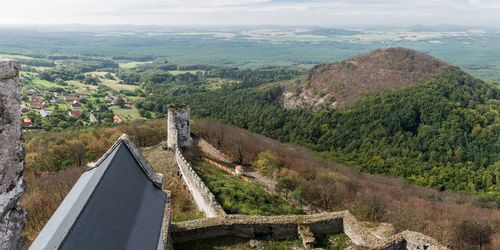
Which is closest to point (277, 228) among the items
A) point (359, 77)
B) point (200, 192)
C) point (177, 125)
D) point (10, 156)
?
point (200, 192)

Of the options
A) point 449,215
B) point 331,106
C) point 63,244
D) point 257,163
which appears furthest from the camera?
point 331,106

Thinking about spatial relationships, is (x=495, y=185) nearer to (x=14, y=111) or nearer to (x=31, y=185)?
(x=31, y=185)

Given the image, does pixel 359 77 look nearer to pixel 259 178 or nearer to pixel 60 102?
pixel 259 178

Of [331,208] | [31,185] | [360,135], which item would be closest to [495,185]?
[360,135]

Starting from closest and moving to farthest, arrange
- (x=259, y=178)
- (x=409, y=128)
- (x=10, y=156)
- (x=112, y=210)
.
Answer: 1. (x=10, y=156)
2. (x=112, y=210)
3. (x=259, y=178)
4. (x=409, y=128)

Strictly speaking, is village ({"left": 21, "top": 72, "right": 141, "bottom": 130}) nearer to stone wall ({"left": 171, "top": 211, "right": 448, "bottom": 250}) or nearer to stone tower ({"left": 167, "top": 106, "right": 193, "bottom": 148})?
stone tower ({"left": 167, "top": 106, "right": 193, "bottom": 148})
